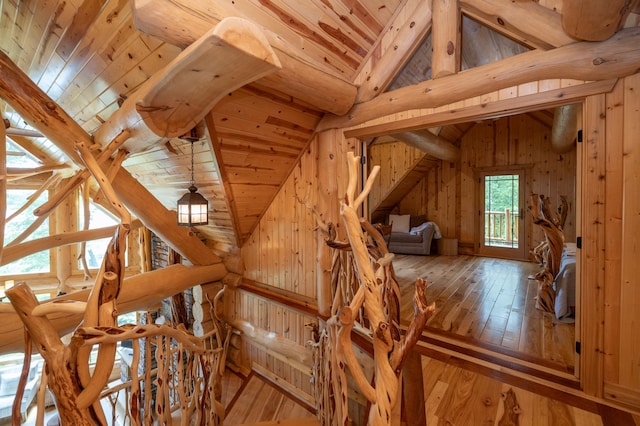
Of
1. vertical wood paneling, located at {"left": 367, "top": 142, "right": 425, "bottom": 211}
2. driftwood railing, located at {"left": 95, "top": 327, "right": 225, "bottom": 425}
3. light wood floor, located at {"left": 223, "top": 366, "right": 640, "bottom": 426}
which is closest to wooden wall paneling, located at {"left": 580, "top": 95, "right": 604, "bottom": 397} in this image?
light wood floor, located at {"left": 223, "top": 366, "right": 640, "bottom": 426}

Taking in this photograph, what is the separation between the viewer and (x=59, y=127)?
6.32ft

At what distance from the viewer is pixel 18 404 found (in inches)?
39.6

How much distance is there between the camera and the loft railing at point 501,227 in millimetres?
5746

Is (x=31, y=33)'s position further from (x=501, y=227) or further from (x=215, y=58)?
(x=501, y=227)

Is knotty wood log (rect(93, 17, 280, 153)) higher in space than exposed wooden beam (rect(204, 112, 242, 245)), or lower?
higher

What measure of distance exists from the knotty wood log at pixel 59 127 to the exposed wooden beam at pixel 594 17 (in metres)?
3.20

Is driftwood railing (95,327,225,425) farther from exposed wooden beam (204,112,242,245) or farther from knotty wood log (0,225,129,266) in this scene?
knotty wood log (0,225,129,266)

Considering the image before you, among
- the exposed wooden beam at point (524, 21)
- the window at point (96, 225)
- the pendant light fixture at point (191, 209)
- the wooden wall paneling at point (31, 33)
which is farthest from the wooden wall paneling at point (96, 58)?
the window at point (96, 225)

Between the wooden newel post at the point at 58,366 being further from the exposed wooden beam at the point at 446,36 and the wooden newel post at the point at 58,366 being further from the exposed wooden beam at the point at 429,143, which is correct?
the exposed wooden beam at the point at 429,143

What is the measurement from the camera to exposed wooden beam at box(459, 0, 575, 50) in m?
1.66

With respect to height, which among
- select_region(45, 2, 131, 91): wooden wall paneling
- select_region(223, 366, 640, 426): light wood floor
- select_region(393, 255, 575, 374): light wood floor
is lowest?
select_region(223, 366, 640, 426): light wood floor

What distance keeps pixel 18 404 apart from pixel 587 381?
9.49ft

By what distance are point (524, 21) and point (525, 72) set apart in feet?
1.09

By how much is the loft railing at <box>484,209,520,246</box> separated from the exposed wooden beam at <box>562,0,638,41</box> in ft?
16.6
